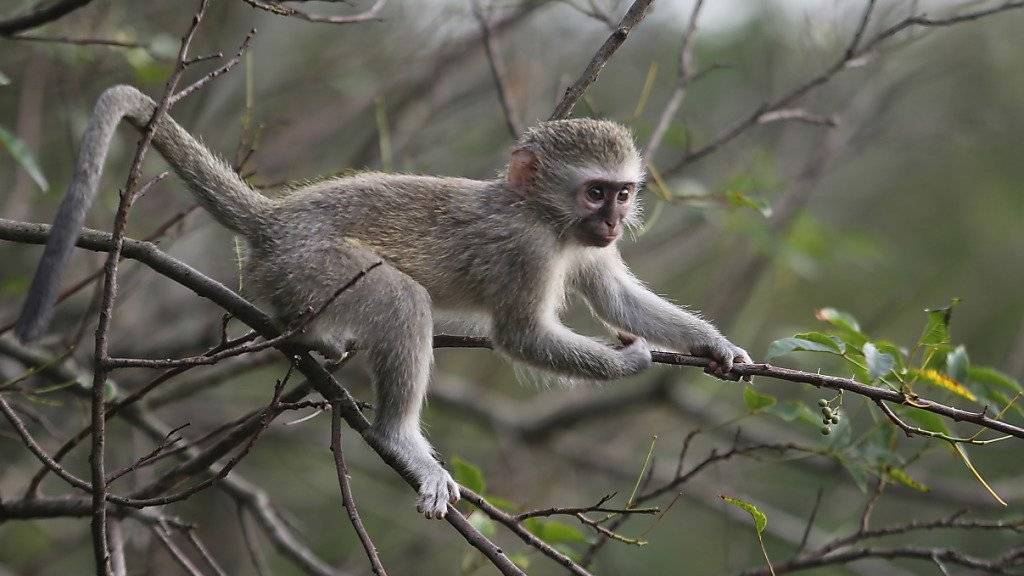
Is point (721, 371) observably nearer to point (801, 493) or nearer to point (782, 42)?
point (782, 42)

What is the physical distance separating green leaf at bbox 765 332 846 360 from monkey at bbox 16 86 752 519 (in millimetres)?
687

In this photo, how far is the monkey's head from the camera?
5.43 metres

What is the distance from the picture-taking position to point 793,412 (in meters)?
4.57

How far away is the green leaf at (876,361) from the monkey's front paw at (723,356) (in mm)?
857

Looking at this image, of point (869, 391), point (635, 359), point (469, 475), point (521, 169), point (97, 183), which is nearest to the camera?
point (97, 183)

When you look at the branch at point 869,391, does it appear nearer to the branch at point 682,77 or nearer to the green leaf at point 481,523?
the green leaf at point 481,523

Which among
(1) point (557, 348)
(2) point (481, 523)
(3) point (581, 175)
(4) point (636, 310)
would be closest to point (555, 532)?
(2) point (481, 523)

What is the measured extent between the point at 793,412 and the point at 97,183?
2.99 m

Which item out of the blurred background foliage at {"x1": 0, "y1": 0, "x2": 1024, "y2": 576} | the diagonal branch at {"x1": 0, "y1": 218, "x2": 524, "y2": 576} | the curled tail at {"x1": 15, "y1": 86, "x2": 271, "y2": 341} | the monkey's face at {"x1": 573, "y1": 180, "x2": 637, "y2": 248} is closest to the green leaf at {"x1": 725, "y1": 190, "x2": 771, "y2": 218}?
the blurred background foliage at {"x1": 0, "y1": 0, "x2": 1024, "y2": 576}

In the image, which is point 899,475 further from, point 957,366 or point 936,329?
point 936,329

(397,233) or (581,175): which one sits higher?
(581,175)

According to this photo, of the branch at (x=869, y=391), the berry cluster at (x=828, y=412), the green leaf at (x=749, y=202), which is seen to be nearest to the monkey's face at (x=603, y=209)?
the green leaf at (x=749, y=202)

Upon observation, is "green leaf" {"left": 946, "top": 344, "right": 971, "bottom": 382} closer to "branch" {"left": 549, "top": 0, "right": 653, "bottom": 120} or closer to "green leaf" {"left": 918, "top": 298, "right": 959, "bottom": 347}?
"green leaf" {"left": 918, "top": 298, "right": 959, "bottom": 347}

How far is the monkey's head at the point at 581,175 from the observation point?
214 inches
